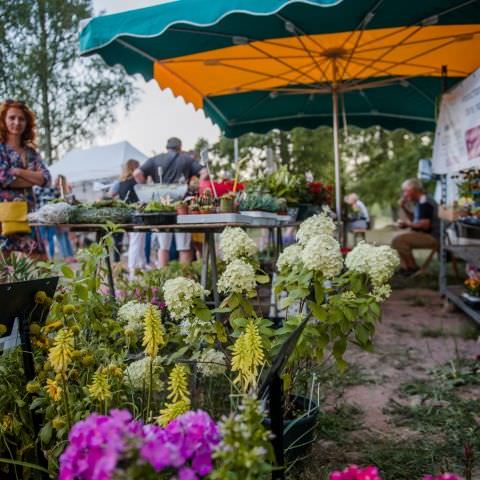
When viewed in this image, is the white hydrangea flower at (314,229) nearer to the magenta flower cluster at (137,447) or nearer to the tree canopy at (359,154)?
the magenta flower cluster at (137,447)

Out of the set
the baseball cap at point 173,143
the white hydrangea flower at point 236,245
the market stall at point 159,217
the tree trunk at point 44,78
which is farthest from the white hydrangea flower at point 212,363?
the tree trunk at point 44,78

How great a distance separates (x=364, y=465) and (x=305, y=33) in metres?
2.93

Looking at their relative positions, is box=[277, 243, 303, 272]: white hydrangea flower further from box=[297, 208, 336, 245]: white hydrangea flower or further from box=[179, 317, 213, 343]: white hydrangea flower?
box=[179, 317, 213, 343]: white hydrangea flower

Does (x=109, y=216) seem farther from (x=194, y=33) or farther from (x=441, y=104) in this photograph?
(x=441, y=104)

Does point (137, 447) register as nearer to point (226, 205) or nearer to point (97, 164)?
point (226, 205)

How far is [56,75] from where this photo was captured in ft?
53.6

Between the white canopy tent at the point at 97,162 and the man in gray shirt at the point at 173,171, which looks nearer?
the man in gray shirt at the point at 173,171

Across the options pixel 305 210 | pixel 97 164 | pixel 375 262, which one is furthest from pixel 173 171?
pixel 97 164

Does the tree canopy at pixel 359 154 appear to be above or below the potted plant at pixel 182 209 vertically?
above

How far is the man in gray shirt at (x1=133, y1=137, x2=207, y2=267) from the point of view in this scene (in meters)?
4.77

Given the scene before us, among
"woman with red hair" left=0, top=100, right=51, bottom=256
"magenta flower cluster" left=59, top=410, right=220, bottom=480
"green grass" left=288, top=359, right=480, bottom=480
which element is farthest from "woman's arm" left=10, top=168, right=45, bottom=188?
"magenta flower cluster" left=59, top=410, right=220, bottom=480

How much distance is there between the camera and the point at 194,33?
368cm

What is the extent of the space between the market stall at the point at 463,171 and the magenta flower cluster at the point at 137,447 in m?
3.08

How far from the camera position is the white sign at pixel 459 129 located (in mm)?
3886
